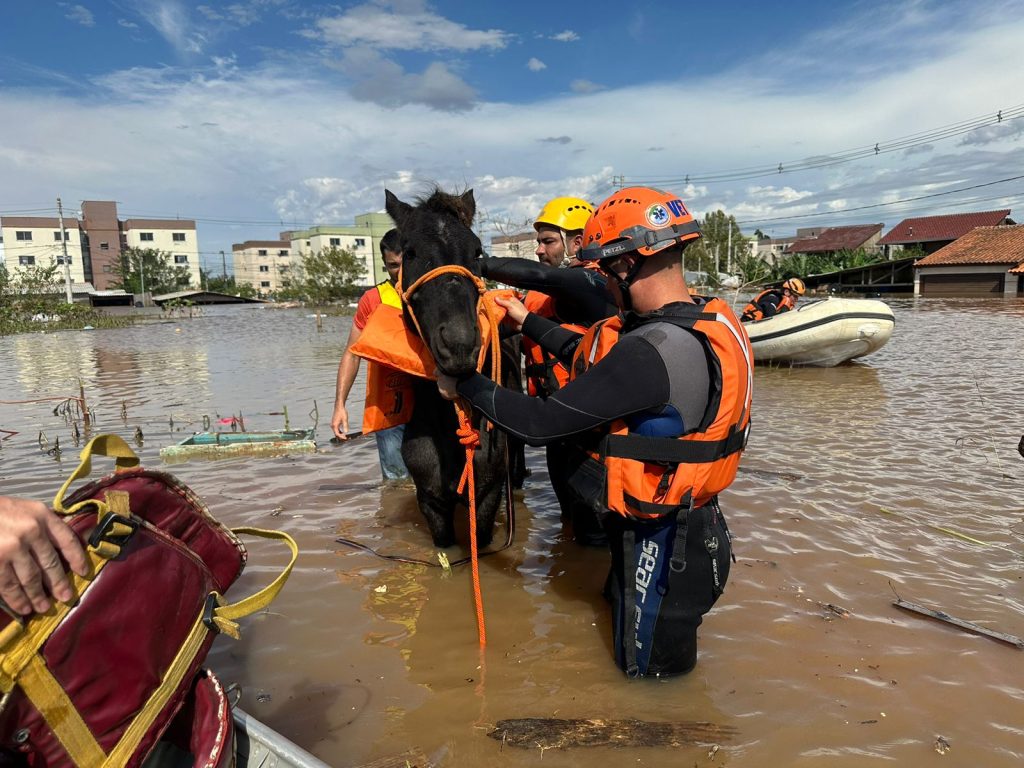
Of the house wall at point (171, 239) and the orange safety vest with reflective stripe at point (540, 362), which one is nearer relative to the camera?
the orange safety vest with reflective stripe at point (540, 362)

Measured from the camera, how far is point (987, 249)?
133 ft

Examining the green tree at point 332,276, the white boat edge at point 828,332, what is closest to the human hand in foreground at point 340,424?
the white boat edge at point 828,332

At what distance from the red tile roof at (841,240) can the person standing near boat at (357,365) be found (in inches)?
2930

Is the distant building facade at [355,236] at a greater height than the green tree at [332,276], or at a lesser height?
greater

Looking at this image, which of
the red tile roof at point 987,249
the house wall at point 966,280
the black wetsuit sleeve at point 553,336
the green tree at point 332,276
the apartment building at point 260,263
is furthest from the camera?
the apartment building at point 260,263

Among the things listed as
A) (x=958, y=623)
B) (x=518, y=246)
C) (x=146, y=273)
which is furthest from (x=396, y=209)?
(x=146, y=273)

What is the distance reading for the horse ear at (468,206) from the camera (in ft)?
12.5

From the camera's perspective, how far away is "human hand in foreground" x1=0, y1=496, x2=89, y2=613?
151 centimetres

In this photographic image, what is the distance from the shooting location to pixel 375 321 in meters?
3.81

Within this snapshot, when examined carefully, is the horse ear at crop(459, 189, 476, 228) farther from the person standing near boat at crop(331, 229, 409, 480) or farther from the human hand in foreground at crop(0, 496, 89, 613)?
the human hand in foreground at crop(0, 496, 89, 613)

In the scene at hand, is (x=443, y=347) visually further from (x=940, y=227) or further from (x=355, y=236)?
(x=355, y=236)

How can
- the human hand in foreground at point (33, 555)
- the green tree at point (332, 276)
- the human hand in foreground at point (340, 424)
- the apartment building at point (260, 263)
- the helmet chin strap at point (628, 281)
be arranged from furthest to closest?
the apartment building at point (260, 263) → the green tree at point (332, 276) → the human hand in foreground at point (340, 424) → the helmet chin strap at point (628, 281) → the human hand in foreground at point (33, 555)

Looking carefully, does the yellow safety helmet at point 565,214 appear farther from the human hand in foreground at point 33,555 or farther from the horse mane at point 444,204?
the human hand in foreground at point 33,555

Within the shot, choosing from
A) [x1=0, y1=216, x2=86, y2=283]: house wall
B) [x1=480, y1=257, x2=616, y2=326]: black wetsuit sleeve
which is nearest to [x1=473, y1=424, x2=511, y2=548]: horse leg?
[x1=480, y1=257, x2=616, y2=326]: black wetsuit sleeve
